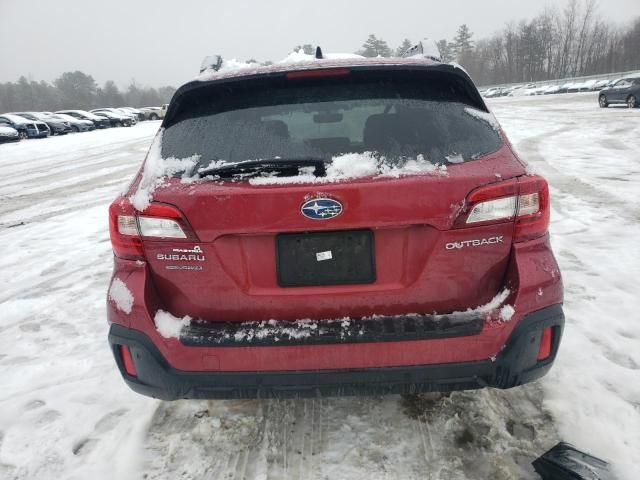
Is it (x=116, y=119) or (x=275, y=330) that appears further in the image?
(x=116, y=119)

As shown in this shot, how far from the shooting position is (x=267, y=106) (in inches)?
83.8

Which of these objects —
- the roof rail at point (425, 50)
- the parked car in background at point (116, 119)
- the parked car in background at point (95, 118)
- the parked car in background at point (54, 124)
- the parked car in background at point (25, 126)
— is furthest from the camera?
the parked car in background at point (116, 119)

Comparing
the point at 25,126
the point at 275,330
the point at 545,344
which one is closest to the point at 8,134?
the point at 25,126

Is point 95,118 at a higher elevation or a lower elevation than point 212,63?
lower

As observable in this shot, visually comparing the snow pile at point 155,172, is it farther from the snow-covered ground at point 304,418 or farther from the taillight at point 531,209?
the taillight at point 531,209

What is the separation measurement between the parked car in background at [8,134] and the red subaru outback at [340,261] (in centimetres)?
2958

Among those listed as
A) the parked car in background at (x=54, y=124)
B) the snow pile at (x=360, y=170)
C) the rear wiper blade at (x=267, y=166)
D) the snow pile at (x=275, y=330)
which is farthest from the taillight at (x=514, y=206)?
the parked car in background at (x=54, y=124)

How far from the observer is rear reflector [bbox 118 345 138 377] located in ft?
6.77

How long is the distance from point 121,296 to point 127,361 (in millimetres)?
305

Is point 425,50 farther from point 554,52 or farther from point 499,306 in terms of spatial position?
point 554,52

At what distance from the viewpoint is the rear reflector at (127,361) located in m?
2.06

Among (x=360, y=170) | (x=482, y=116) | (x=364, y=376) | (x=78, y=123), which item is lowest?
(x=78, y=123)

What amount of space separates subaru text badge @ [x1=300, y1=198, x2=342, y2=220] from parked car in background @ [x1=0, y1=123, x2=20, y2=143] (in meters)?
30.2

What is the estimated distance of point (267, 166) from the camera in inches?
75.0
